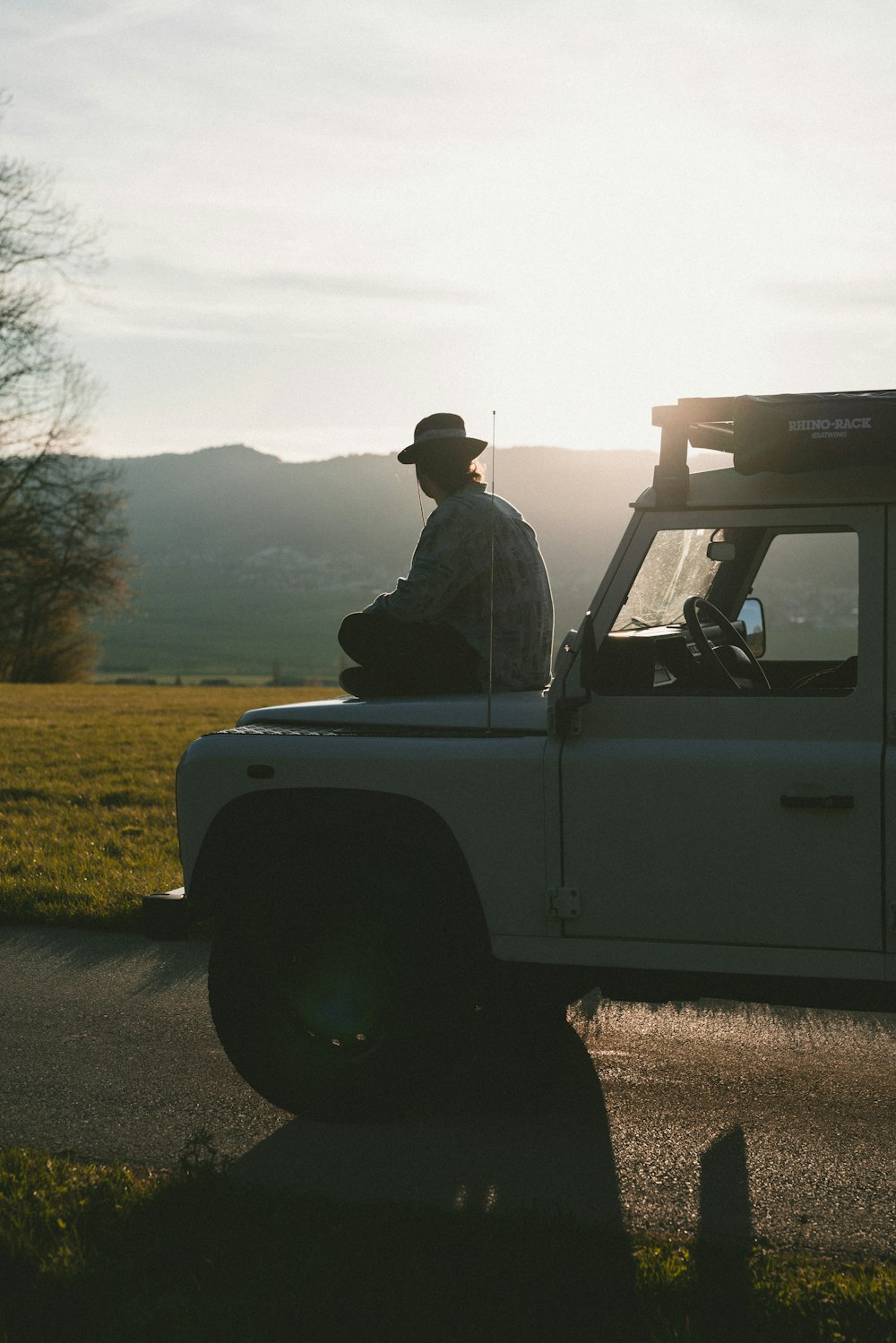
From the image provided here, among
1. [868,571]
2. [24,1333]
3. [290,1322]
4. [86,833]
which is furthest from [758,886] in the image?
[86,833]

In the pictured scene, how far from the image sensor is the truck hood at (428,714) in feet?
14.0

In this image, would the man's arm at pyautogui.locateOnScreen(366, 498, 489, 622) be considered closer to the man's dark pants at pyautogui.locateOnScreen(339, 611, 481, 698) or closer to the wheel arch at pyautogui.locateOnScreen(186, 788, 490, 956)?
the man's dark pants at pyautogui.locateOnScreen(339, 611, 481, 698)

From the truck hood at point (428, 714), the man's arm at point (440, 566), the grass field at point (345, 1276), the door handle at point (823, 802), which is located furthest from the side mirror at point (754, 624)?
the grass field at point (345, 1276)

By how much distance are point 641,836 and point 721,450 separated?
1.44 m

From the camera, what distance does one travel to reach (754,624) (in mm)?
5207

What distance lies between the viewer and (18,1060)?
5.05 m

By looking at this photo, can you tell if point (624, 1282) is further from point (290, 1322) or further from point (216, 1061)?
point (216, 1061)

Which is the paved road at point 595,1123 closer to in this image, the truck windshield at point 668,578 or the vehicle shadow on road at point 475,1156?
Answer: the vehicle shadow on road at point 475,1156

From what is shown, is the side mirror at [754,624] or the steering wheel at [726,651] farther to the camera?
the side mirror at [754,624]

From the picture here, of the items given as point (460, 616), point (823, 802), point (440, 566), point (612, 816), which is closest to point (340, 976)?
point (612, 816)

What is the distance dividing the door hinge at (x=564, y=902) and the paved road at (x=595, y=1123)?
776 mm

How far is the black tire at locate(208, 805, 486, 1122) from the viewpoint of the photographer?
14.1 feet

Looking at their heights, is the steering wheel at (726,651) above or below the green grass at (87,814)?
above

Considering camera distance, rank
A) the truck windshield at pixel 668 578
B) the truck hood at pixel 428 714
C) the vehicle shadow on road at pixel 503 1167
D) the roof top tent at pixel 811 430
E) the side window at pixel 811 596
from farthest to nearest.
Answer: the truck hood at pixel 428 714, the truck windshield at pixel 668 578, the side window at pixel 811 596, the roof top tent at pixel 811 430, the vehicle shadow on road at pixel 503 1167
